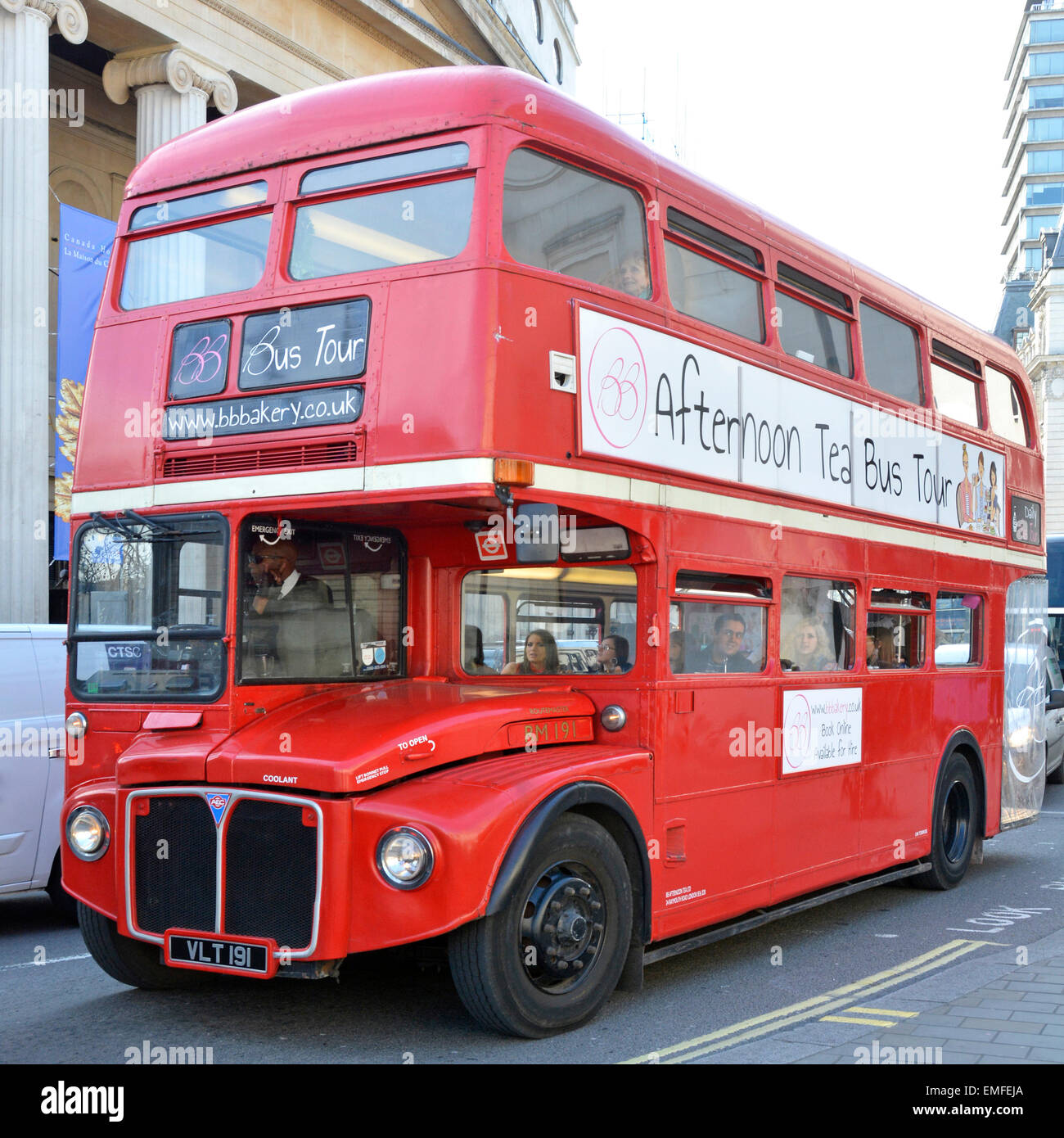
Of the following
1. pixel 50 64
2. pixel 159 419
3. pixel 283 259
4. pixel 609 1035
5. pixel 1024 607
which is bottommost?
pixel 609 1035

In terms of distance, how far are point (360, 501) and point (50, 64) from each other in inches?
782

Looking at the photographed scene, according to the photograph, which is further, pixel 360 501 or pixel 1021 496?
pixel 1021 496

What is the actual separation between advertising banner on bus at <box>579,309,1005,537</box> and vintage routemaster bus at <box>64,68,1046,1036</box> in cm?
3

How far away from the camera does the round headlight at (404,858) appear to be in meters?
5.35

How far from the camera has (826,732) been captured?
8.48 meters

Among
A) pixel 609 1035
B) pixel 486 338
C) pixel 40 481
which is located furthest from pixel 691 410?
pixel 40 481

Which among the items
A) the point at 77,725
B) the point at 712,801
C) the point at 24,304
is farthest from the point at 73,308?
the point at 712,801

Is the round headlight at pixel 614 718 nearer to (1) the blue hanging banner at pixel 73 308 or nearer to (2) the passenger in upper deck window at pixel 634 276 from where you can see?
(2) the passenger in upper deck window at pixel 634 276

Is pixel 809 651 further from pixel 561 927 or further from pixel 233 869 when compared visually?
pixel 233 869

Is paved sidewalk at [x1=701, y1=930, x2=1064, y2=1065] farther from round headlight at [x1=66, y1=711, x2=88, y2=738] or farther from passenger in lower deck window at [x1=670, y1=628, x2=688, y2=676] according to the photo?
round headlight at [x1=66, y1=711, x2=88, y2=738]

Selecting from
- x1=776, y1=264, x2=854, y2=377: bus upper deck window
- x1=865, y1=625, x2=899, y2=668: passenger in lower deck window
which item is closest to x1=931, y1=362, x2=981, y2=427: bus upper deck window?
x1=776, y1=264, x2=854, y2=377: bus upper deck window

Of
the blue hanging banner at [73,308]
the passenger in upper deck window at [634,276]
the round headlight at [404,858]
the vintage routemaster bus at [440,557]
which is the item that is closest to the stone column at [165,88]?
the blue hanging banner at [73,308]

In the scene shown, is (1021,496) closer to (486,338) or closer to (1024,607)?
(1024,607)

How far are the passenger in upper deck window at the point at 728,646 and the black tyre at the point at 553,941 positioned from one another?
146cm
